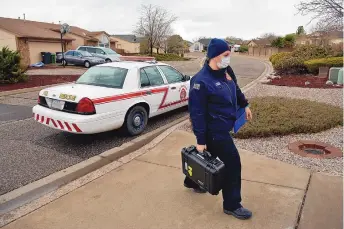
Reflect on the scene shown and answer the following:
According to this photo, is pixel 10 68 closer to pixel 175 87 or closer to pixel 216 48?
pixel 175 87

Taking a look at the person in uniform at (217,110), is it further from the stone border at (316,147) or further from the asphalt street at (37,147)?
the asphalt street at (37,147)

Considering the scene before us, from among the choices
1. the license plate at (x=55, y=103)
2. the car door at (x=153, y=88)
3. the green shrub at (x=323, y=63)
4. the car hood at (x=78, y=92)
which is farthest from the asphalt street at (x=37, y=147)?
the green shrub at (x=323, y=63)

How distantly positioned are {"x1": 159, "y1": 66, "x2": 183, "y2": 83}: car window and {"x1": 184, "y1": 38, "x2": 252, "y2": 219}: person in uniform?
Answer: 12.9 feet

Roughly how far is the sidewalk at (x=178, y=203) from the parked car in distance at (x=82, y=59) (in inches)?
784

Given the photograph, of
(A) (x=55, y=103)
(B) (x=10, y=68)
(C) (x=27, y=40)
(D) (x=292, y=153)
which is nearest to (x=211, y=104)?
(D) (x=292, y=153)

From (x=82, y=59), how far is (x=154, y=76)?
18.3 metres

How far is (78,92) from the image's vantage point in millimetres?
5078

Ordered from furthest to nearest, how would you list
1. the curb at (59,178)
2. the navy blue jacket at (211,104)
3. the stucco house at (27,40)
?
the stucco house at (27,40), the curb at (59,178), the navy blue jacket at (211,104)

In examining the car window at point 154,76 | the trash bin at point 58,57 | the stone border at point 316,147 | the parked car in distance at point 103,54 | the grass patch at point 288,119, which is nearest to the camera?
the stone border at point 316,147

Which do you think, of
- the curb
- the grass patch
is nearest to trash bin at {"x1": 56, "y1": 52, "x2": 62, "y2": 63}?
the grass patch

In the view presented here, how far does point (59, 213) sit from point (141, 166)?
1.37 meters

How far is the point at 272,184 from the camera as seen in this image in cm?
361

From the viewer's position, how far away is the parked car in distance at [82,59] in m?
22.8

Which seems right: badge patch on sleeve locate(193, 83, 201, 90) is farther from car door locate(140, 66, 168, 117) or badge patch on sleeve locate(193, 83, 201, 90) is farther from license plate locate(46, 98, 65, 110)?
car door locate(140, 66, 168, 117)
